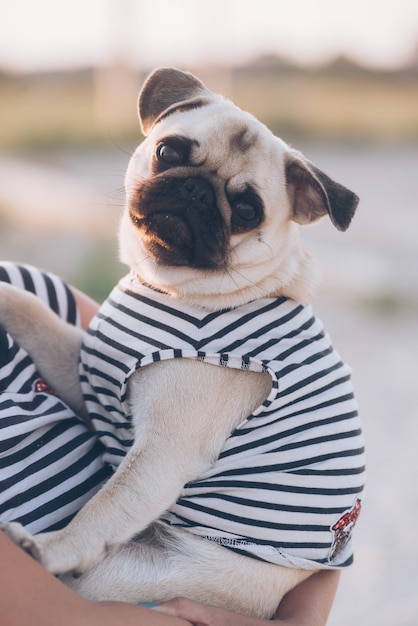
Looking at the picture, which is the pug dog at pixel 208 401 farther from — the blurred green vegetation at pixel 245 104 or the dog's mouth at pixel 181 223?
the blurred green vegetation at pixel 245 104

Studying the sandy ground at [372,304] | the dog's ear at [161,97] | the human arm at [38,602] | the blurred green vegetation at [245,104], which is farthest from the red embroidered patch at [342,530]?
the blurred green vegetation at [245,104]

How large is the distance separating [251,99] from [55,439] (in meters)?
15.4

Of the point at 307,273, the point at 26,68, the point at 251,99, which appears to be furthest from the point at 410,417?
the point at 26,68

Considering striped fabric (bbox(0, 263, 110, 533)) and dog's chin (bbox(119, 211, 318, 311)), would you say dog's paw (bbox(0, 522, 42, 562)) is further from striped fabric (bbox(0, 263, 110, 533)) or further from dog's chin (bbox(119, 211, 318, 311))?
dog's chin (bbox(119, 211, 318, 311))

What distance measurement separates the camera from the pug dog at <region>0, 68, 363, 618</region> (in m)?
1.80

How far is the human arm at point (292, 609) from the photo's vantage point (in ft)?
5.65

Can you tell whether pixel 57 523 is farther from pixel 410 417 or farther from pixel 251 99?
pixel 251 99

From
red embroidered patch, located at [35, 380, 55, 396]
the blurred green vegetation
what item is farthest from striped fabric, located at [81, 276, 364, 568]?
the blurred green vegetation

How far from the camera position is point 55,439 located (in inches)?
69.8

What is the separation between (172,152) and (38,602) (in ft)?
3.71

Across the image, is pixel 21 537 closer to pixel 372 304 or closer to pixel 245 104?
pixel 372 304

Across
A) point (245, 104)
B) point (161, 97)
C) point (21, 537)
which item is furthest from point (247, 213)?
point (245, 104)

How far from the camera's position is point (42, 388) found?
1886 millimetres

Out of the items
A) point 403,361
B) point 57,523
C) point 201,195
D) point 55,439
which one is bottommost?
point 403,361
